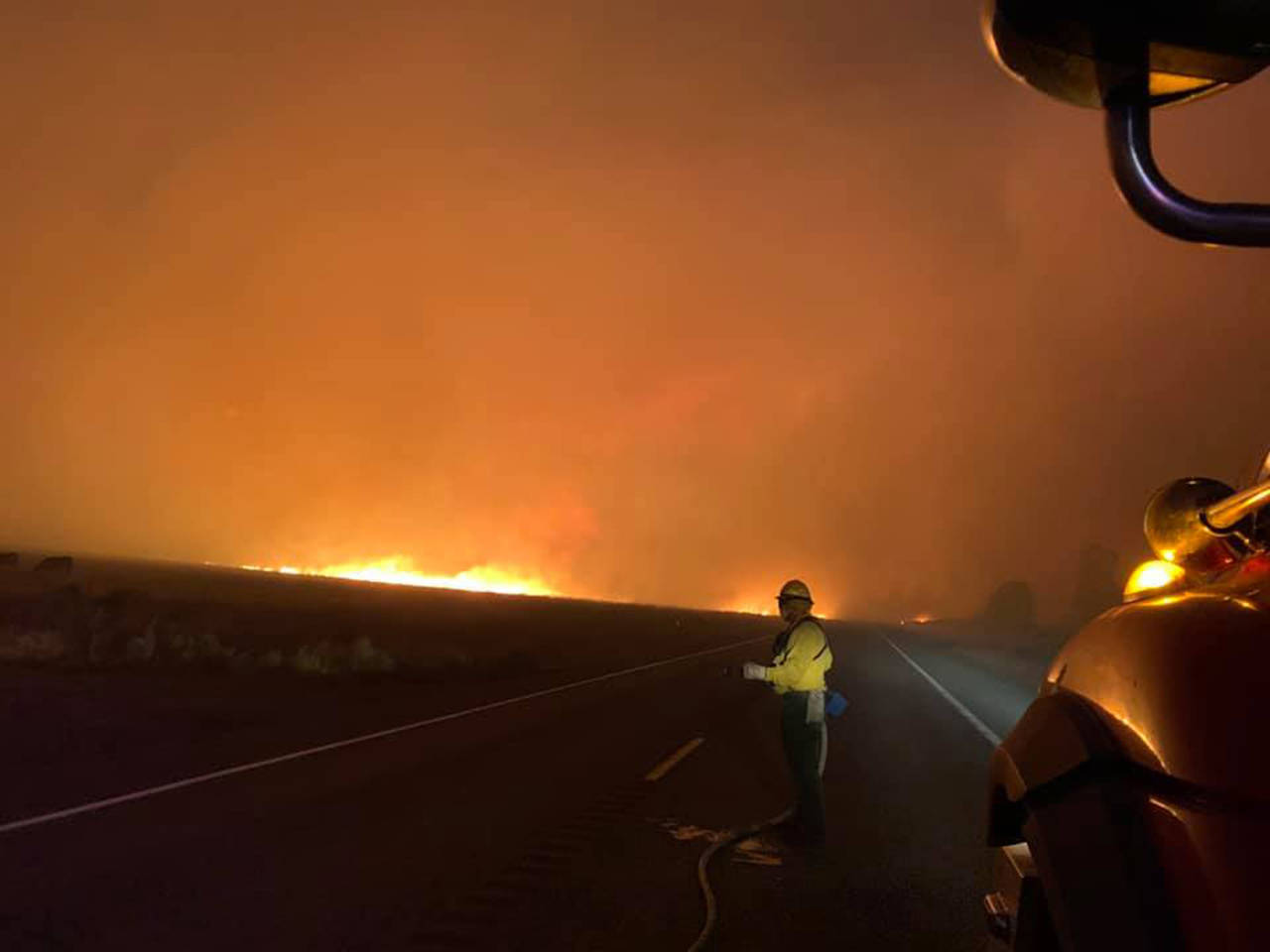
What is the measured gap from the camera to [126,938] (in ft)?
16.5

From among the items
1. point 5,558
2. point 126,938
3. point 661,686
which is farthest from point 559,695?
point 5,558

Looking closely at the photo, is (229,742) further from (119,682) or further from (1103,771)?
(1103,771)

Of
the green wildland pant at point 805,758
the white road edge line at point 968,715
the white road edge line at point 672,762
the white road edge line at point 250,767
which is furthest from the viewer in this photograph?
the white road edge line at point 968,715

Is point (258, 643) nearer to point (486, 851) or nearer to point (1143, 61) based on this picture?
point (486, 851)

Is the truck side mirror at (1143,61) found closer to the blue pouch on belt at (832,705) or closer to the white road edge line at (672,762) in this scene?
the blue pouch on belt at (832,705)

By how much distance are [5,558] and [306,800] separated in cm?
6796

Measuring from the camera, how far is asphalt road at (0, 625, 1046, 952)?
545 cm

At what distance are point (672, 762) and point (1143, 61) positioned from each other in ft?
35.2

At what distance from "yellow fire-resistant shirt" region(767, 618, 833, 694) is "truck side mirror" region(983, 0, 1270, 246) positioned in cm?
661

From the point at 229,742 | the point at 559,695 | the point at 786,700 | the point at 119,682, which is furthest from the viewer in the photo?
the point at 559,695

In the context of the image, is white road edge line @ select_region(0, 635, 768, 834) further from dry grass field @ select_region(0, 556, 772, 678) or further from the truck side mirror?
the truck side mirror

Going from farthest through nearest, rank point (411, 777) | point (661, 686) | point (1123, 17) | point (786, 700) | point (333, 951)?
point (661, 686)
point (411, 777)
point (786, 700)
point (333, 951)
point (1123, 17)

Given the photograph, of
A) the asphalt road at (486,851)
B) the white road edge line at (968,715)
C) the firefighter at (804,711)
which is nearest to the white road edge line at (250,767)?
the asphalt road at (486,851)

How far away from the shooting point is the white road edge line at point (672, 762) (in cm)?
1058
